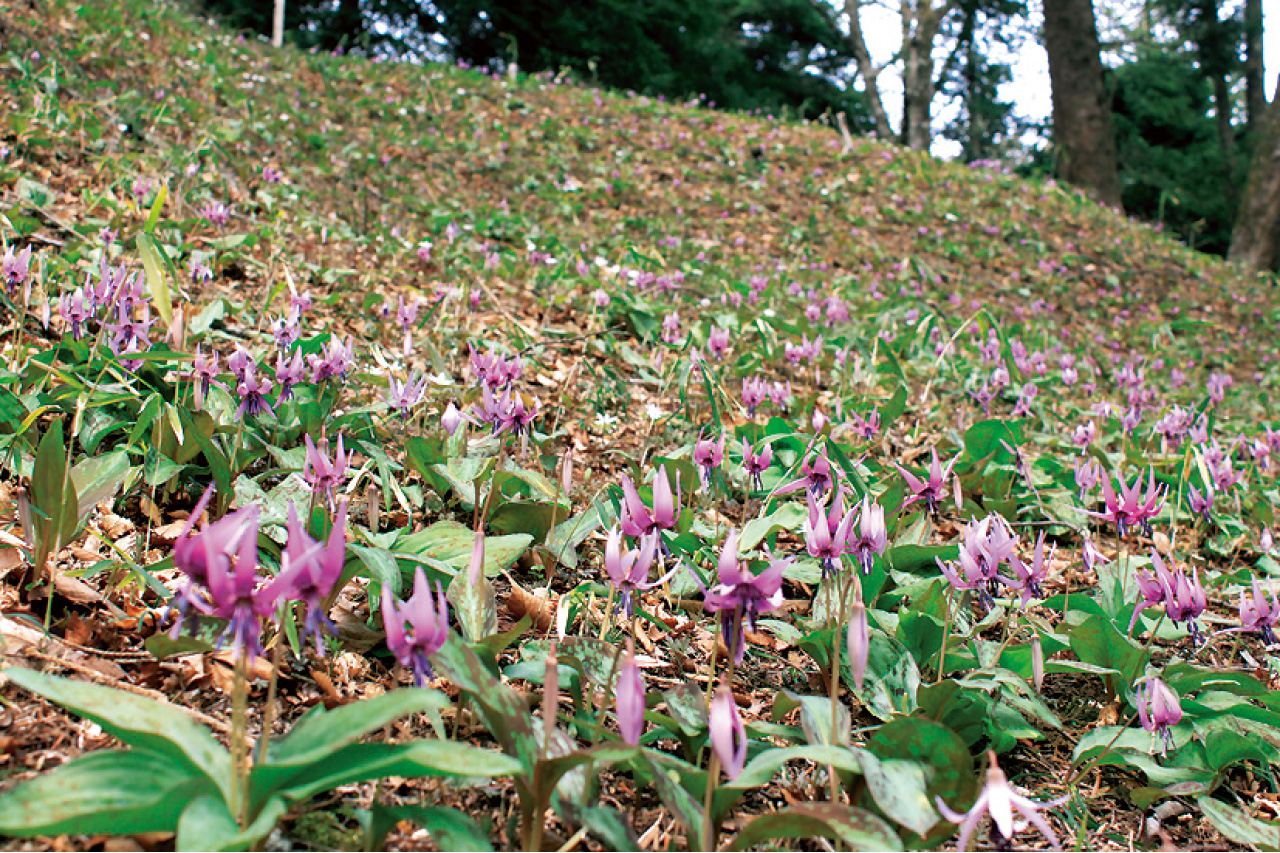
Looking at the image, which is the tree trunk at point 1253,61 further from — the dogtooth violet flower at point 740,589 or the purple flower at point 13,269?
the purple flower at point 13,269

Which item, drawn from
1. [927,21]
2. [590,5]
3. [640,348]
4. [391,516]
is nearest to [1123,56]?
[927,21]

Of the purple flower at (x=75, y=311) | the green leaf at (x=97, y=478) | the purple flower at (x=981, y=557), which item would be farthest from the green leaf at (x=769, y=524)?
the purple flower at (x=75, y=311)

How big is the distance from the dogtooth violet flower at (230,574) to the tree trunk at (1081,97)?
12641 millimetres

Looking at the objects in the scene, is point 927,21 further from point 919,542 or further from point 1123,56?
point 919,542

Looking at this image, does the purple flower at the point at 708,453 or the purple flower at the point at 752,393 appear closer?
the purple flower at the point at 708,453

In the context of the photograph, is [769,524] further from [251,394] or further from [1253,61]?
[1253,61]

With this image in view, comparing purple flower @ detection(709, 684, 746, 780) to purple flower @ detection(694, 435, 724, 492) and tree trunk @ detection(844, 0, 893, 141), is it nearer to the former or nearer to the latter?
purple flower @ detection(694, 435, 724, 492)

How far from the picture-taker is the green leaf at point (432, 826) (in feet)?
2.95

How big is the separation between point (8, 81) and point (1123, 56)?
25872 millimetres

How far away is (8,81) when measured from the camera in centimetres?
416

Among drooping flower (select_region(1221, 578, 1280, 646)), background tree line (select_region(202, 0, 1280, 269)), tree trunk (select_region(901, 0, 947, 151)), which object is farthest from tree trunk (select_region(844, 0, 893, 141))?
drooping flower (select_region(1221, 578, 1280, 646))

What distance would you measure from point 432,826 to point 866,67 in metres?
20.1

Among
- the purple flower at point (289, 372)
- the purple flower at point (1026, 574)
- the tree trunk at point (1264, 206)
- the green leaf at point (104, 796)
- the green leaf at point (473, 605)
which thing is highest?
the tree trunk at point (1264, 206)

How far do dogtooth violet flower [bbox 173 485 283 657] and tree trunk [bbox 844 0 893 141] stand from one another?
19.1 metres
